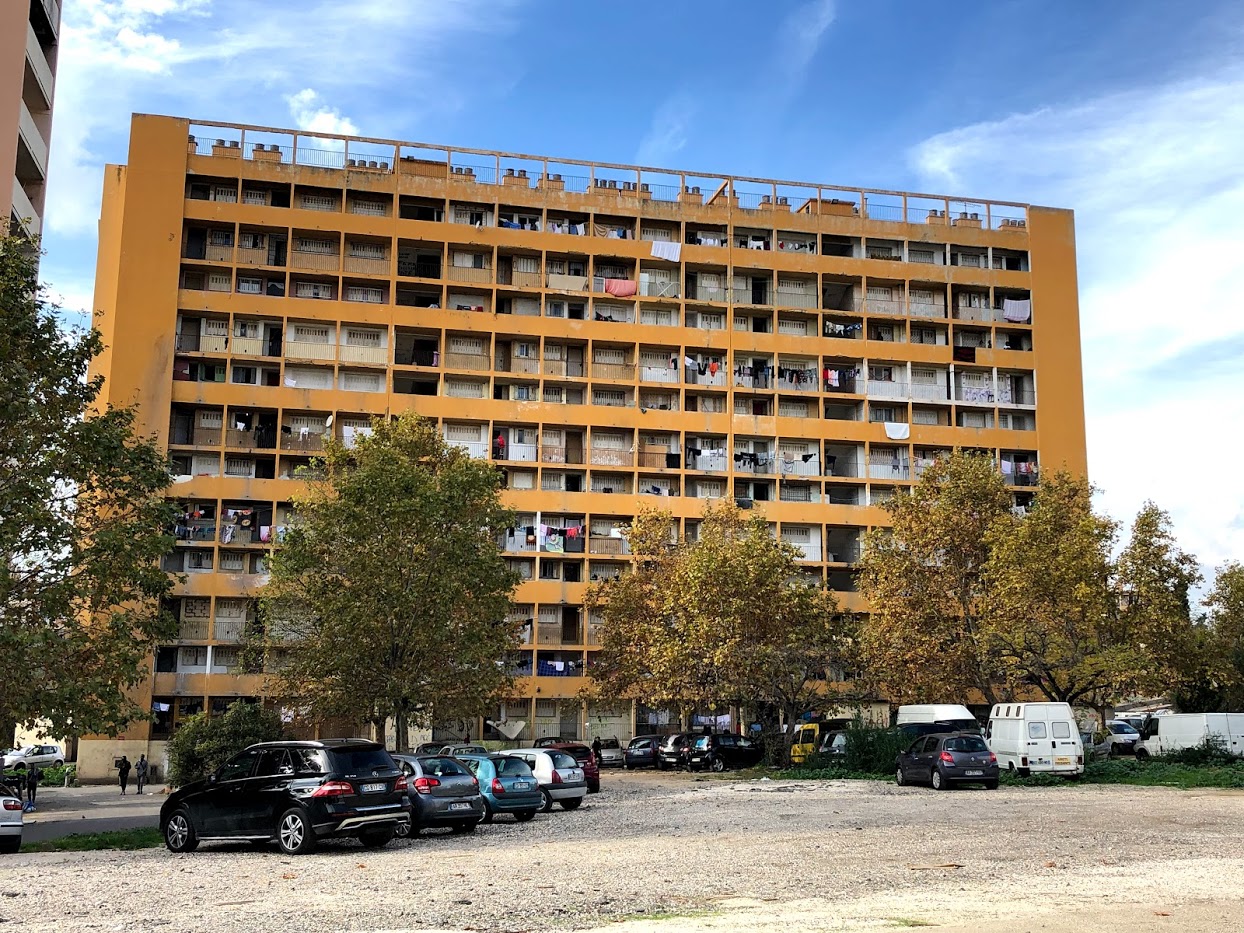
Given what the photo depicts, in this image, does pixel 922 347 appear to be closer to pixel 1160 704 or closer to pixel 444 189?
pixel 444 189

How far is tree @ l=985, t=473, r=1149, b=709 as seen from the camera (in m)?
38.9

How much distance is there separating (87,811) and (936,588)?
94.5ft

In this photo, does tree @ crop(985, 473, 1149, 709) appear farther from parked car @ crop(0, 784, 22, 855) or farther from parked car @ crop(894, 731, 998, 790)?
parked car @ crop(0, 784, 22, 855)

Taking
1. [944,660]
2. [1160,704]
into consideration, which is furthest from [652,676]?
[1160,704]

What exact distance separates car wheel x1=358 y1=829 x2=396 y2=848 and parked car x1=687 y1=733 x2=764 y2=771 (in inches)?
1130

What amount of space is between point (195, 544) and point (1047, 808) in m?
42.6

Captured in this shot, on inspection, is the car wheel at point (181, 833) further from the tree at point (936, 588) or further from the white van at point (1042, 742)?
the tree at point (936, 588)

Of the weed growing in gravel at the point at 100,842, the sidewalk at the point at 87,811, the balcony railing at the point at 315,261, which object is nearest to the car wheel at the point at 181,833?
the weed growing in gravel at the point at 100,842

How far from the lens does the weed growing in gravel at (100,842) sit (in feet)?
68.3

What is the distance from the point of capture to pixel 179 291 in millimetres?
58812

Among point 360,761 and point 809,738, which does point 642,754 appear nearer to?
point 809,738

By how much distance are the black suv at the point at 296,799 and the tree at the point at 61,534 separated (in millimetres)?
4274

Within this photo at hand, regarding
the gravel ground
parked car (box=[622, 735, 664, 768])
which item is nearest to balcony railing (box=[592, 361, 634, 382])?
parked car (box=[622, 735, 664, 768])

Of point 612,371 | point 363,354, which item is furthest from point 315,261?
point 612,371
